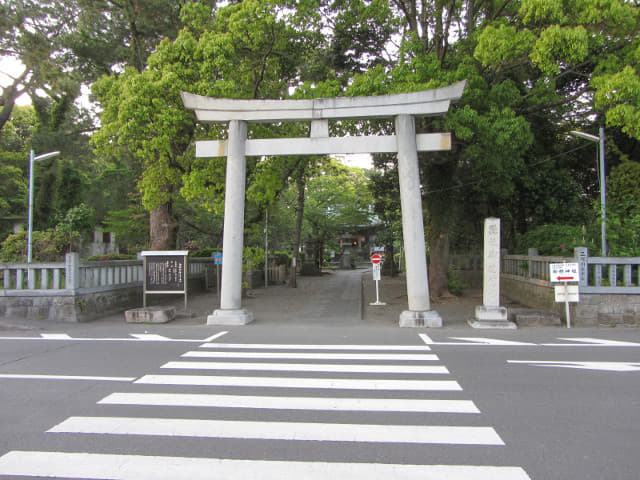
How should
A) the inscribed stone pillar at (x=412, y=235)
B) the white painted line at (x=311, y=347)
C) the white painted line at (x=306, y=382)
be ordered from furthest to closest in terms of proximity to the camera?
1. the inscribed stone pillar at (x=412, y=235)
2. the white painted line at (x=311, y=347)
3. the white painted line at (x=306, y=382)

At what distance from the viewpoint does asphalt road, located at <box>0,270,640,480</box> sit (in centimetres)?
368

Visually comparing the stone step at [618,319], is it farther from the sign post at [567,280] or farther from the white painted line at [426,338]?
the white painted line at [426,338]

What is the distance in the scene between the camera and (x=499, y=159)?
560 inches

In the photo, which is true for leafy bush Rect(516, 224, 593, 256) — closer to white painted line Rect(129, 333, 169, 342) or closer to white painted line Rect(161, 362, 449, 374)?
white painted line Rect(161, 362, 449, 374)

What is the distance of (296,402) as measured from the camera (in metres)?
5.29

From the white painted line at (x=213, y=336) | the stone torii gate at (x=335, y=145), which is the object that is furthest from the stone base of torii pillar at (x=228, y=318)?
the white painted line at (x=213, y=336)

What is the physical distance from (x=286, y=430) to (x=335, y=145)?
27.2 feet

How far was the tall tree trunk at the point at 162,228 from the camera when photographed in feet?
53.3

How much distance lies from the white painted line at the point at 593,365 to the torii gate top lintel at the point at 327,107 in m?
6.54

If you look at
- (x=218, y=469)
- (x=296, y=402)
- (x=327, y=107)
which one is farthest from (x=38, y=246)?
(x=218, y=469)

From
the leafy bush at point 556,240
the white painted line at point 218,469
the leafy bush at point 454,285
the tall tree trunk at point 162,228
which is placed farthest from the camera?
the leafy bush at point 454,285

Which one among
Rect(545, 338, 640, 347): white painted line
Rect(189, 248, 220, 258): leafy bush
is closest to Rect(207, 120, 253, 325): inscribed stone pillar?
Rect(545, 338, 640, 347): white painted line

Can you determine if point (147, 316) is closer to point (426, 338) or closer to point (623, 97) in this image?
point (426, 338)

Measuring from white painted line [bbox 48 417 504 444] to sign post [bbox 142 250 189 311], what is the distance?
7.72 metres
